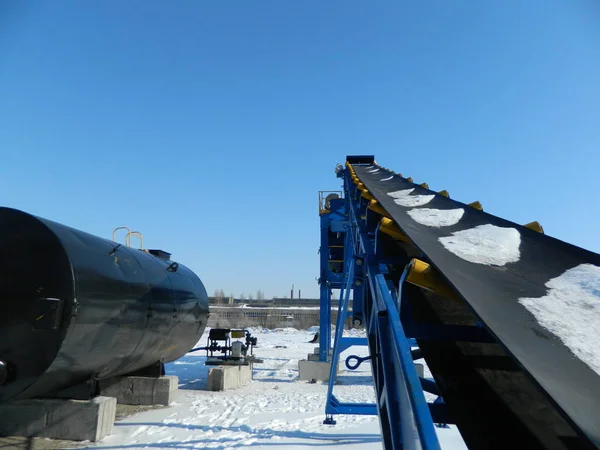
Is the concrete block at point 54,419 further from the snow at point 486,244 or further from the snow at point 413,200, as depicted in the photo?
the snow at point 486,244

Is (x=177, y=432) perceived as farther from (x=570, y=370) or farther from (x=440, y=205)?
(x=570, y=370)

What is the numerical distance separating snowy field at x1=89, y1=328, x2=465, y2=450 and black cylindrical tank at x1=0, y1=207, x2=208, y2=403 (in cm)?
137

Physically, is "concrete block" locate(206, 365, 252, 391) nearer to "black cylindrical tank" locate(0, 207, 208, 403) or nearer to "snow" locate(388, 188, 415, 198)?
"black cylindrical tank" locate(0, 207, 208, 403)

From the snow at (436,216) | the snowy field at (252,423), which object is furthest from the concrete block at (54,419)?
the snow at (436,216)

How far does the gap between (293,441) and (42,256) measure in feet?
15.7

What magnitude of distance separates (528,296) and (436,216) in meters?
1.43

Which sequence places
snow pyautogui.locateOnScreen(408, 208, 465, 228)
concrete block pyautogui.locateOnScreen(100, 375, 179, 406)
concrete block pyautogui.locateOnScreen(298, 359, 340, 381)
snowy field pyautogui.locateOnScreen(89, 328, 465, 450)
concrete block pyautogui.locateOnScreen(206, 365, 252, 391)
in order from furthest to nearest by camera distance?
concrete block pyautogui.locateOnScreen(298, 359, 340, 381), concrete block pyautogui.locateOnScreen(206, 365, 252, 391), concrete block pyautogui.locateOnScreen(100, 375, 179, 406), snowy field pyautogui.locateOnScreen(89, 328, 465, 450), snow pyautogui.locateOnScreen(408, 208, 465, 228)

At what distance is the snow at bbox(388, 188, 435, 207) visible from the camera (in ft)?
11.9

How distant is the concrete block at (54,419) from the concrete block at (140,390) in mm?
2305

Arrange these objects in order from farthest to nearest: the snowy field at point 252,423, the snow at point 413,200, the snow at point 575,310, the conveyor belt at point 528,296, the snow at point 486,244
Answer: the snowy field at point 252,423, the snow at point 413,200, the snow at point 486,244, the snow at point 575,310, the conveyor belt at point 528,296

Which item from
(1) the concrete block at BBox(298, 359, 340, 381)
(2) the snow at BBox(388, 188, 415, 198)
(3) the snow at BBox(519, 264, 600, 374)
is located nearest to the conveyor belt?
(3) the snow at BBox(519, 264, 600, 374)

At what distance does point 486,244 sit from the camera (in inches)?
92.5

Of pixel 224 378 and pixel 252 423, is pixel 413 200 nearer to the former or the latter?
pixel 252 423

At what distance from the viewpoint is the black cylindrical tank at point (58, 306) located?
4.65m
